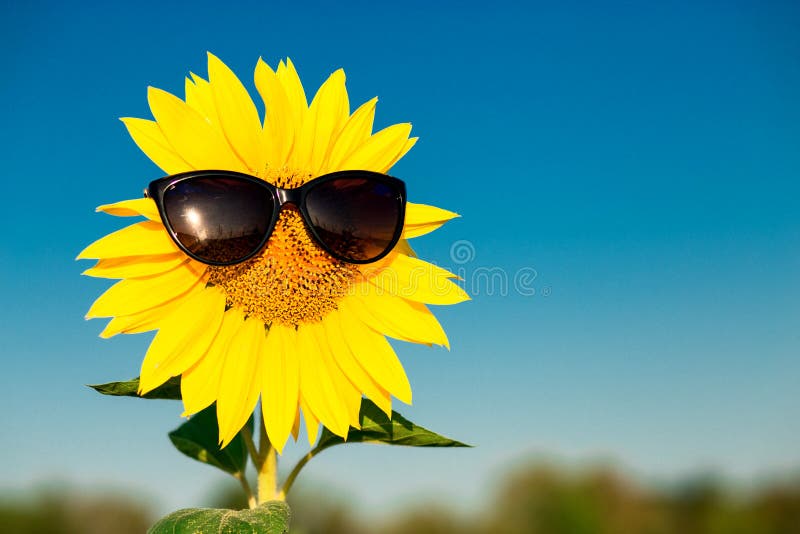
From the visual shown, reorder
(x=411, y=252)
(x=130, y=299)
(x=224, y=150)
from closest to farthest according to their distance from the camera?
(x=130, y=299) → (x=224, y=150) → (x=411, y=252)

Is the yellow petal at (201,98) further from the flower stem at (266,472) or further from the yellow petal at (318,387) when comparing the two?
the flower stem at (266,472)

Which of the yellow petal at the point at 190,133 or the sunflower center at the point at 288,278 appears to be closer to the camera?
the yellow petal at the point at 190,133

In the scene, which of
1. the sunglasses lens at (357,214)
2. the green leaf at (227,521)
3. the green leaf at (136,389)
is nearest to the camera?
the green leaf at (227,521)

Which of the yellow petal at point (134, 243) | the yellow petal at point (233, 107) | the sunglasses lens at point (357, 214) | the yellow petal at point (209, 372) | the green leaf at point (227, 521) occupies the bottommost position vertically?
the green leaf at point (227, 521)

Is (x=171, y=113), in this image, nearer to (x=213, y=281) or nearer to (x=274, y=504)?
(x=213, y=281)

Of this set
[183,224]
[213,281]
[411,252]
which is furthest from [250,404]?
[411,252]

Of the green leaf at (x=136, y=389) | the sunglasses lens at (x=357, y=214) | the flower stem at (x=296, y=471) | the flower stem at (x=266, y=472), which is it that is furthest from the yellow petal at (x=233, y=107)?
the flower stem at (x=296, y=471)
